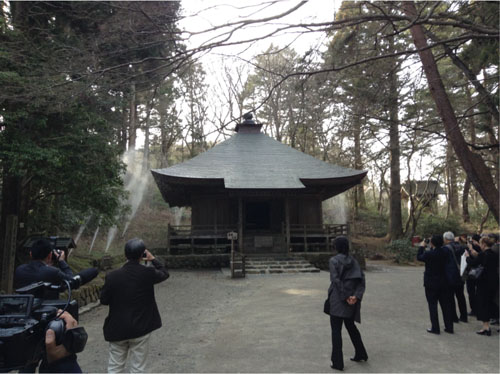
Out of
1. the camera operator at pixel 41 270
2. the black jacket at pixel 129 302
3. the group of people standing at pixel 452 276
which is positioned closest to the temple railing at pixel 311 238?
the group of people standing at pixel 452 276

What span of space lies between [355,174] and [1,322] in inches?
530

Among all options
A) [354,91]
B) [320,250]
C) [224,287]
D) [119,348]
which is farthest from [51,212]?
[320,250]

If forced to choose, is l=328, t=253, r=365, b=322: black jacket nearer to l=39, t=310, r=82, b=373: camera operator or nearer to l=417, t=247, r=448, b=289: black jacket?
l=417, t=247, r=448, b=289: black jacket

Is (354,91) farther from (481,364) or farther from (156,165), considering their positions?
(156,165)

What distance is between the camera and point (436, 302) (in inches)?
190

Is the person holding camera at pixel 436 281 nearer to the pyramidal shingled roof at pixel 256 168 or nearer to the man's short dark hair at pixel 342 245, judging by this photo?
the man's short dark hair at pixel 342 245

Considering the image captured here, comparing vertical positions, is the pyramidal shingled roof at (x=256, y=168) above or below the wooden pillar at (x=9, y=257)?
above

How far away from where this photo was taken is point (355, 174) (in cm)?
1405

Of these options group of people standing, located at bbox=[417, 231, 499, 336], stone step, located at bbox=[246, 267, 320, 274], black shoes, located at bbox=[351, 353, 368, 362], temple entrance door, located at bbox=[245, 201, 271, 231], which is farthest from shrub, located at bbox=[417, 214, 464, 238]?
black shoes, located at bbox=[351, 353, 368, 362]

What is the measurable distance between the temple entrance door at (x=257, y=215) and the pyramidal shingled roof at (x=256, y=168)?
202cm

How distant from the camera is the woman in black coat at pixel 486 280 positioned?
15.7 feet

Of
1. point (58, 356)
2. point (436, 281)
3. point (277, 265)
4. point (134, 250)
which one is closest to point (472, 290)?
point (436, 281)

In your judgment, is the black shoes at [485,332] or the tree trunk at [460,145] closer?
the black shoes at [485,332]

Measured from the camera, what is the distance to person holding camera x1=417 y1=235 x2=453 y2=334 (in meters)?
4.75
